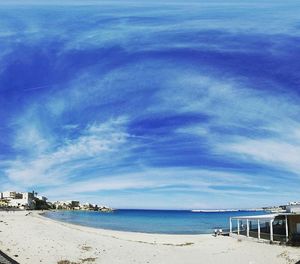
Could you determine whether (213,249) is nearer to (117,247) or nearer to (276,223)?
(117,247)

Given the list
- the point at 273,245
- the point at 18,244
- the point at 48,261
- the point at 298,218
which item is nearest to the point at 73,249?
the point at 18,244

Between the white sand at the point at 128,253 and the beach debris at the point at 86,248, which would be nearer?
the white sand at the point at 128,253

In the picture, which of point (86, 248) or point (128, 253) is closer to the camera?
point (128, 253)

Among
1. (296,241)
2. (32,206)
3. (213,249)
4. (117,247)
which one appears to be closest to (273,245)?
(296,241)

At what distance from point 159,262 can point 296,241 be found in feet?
48.8

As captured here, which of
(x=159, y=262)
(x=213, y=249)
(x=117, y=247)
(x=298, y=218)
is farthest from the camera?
(x=298, y=218)

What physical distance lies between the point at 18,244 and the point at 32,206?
155m

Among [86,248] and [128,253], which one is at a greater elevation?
[86,248]

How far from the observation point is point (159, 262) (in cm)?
2719

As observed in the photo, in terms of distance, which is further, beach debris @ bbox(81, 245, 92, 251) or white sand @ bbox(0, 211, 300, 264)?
beach debris @ bbox(81, 245, 92, 251)

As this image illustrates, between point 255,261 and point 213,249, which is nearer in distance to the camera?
point 255,261

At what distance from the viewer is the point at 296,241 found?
121 feet

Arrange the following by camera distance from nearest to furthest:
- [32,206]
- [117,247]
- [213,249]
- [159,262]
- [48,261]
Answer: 1. [48,261]
2. [159,262]
3. [117,247]
4. [213,249]
5. [32,206]

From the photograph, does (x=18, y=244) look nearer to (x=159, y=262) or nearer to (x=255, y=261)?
(x=159, y=262)
